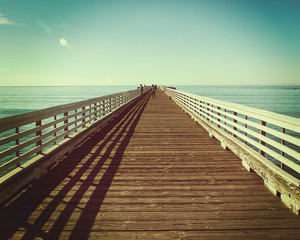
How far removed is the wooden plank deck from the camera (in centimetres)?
244

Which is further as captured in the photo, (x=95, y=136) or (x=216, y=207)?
(x=95, y=136)

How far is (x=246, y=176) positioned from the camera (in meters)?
3.86

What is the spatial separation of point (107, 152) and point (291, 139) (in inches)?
169

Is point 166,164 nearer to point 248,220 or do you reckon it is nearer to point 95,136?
point 248,220

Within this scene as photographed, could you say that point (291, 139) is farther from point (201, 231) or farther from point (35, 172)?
point (35, 172)

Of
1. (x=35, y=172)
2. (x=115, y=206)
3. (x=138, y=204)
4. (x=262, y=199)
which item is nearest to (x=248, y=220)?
(x=262, y=199)

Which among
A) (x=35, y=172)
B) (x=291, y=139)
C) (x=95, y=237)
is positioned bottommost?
(x=95, y=237)

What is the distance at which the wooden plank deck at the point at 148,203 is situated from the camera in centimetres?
244

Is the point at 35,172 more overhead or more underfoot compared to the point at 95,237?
more overhead

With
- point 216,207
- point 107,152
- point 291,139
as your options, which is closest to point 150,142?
point 107,152

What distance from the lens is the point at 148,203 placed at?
3.00 meters

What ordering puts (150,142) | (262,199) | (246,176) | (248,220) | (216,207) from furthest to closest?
(150,142)
(246,176)
(262,199)
(216,207)
(248,220)

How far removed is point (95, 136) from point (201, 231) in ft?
17.9

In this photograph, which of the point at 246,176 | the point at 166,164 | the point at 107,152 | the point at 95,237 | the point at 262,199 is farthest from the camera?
the point at 107,152
